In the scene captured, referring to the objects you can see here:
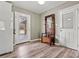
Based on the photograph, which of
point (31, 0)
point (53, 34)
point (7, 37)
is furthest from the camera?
point (53, 34)

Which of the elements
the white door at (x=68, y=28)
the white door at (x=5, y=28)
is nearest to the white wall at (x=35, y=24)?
the white door at (x=68, y=28)

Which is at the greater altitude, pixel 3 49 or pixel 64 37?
pixel 64 37

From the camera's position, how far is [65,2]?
3.95 metres

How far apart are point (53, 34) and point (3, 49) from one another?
292 cm

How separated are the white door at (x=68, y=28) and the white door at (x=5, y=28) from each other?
98.8 inches

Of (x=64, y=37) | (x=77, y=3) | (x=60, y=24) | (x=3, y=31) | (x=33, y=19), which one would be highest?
(x=77, y=3)

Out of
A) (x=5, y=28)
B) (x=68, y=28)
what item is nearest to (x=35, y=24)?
(x=68, y=28)

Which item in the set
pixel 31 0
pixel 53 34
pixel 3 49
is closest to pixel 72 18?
pixel 53 34

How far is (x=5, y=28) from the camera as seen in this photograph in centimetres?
285

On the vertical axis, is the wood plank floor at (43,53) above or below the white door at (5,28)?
below

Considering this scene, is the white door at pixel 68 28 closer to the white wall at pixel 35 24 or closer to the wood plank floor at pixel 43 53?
the wood plank floor at pixel 43 53

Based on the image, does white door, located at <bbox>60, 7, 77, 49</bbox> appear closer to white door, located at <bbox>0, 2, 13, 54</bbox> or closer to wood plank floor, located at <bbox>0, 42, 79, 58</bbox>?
wood plank floor, located at <bbox>0, 42, 79, 58</bbox>

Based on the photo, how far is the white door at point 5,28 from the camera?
274 cm

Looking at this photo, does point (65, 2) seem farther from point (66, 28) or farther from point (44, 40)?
point (44, 40)
